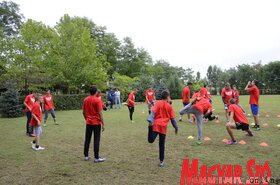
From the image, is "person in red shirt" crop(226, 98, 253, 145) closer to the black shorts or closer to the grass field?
the black shorts

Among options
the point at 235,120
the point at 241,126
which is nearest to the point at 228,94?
the point at 235,120

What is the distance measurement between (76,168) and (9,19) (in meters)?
41.4

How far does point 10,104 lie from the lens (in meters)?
18.2

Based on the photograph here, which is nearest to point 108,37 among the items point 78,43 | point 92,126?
point 78,43

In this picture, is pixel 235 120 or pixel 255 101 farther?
pixel 255 101

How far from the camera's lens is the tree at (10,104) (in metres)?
18.2

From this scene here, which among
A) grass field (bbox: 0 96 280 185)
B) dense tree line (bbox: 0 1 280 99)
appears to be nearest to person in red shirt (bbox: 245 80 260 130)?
grass field (bbox: 0 96 280 185)

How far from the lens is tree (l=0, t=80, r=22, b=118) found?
59.8 feet

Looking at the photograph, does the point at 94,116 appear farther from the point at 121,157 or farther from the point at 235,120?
the point at 235,120

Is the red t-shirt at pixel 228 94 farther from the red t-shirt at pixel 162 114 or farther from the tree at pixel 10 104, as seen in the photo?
the tree at pixel 10 104

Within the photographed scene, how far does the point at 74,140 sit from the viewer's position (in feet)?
29.3

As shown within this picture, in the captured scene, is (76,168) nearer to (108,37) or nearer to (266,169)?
(266,169)

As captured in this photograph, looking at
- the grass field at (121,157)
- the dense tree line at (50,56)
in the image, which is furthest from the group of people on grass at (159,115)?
the dense tree line at (50,56)

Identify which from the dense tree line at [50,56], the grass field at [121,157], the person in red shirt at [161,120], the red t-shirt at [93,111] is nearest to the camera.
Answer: the grass field at [121,157]
